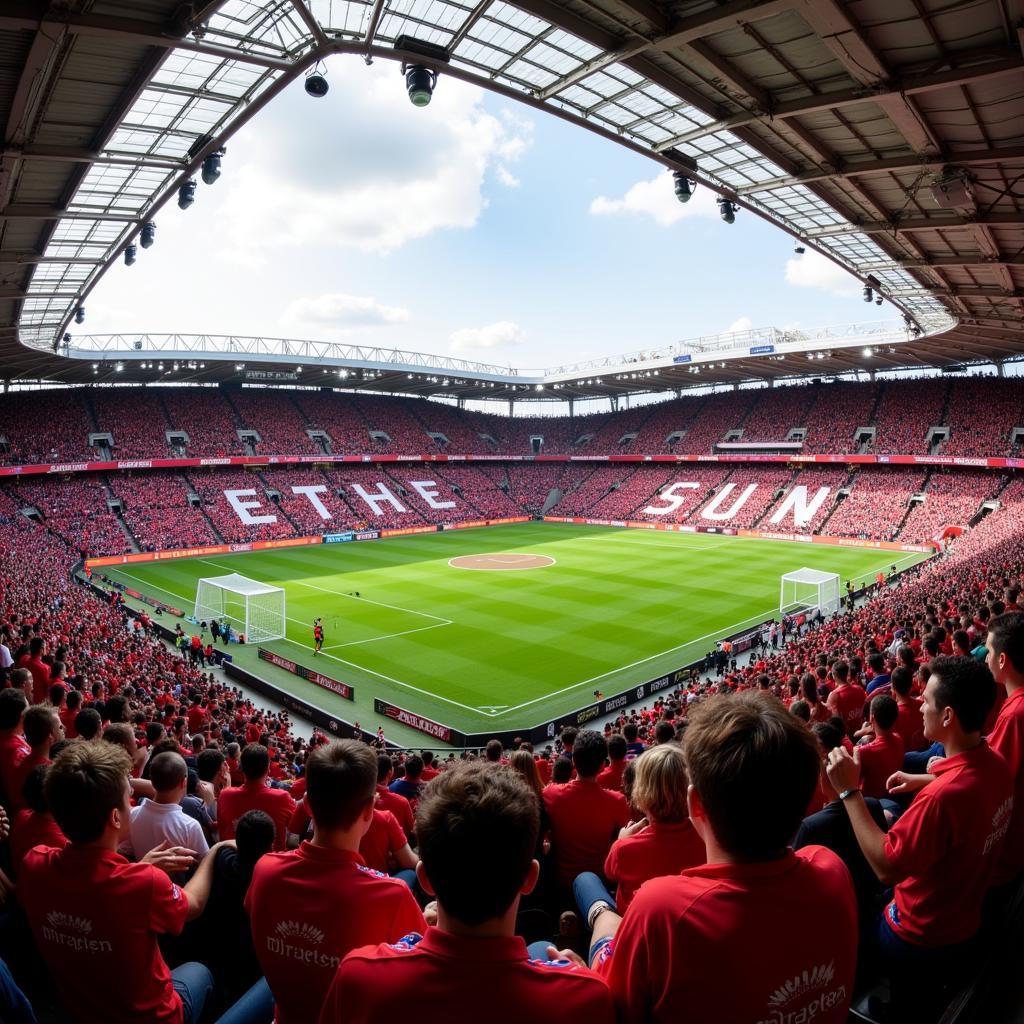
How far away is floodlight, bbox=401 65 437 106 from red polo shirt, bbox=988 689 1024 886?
11.8 meters

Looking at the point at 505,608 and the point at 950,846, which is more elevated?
the point at 950,846

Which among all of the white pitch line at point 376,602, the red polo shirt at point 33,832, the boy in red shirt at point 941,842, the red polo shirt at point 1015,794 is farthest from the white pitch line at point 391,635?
the boy in red shirt at point 941,842

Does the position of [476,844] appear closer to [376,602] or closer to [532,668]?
[532,668]

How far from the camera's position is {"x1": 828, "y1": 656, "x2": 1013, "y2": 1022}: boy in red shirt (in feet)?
11.1

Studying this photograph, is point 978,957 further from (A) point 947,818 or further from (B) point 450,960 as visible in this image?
(B) point 450,960

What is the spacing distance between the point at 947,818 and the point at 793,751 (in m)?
1.85

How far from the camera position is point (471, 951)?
6.36 ft

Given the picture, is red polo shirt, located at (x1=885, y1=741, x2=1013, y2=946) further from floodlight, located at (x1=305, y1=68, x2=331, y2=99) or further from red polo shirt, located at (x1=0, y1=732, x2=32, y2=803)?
floodlight, located at (x1=305, y1=68, x2=331, y2=99)

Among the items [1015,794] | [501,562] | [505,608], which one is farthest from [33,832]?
[501,562]

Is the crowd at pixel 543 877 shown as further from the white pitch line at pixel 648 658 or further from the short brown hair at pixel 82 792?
the white pitch line at pixel 648 658

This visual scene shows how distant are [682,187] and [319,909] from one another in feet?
55.4

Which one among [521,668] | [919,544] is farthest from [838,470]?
[521,668]

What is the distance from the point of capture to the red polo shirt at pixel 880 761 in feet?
18.9

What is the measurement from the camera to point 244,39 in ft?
39.8
